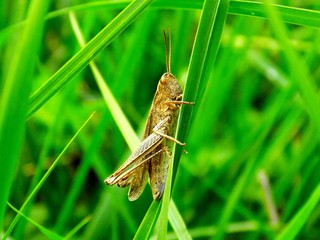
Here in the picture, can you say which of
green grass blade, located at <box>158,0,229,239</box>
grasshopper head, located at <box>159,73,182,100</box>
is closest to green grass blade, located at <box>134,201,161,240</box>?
green grass blade, located at <box>158,0,229,239</box>

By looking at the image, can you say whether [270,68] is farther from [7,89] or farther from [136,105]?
[7,89]

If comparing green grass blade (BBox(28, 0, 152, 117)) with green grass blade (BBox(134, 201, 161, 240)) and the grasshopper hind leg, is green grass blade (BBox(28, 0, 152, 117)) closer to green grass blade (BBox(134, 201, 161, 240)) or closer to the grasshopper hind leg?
green grass blade (BBox(134, 201, 161, 240))

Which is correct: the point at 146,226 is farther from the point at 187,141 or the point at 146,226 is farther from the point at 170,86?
the point at 187,141

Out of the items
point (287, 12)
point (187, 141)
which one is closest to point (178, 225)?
point (287, 12)

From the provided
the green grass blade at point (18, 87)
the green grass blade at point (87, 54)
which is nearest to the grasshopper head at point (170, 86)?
the green grass blade at point (87, 54)

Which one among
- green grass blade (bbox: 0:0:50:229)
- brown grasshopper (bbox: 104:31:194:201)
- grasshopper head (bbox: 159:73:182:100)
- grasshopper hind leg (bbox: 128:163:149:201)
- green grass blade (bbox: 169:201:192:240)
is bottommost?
green grass blade (bbox: 169:201:192:240)
